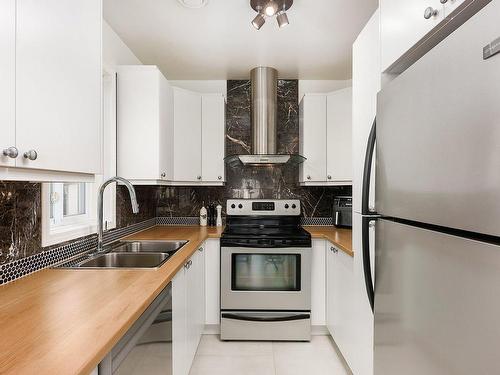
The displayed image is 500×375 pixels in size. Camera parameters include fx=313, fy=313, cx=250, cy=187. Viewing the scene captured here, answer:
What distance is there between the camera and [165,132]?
2.61m

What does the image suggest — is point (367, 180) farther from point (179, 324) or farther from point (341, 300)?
point (341, 300)

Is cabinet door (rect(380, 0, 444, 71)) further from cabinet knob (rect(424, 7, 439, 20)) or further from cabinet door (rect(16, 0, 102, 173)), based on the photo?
cabinet door (rect(16, 0, 102, 173))

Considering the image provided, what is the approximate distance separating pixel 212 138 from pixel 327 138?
1.10m

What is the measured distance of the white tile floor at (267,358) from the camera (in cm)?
218

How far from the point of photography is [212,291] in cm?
263

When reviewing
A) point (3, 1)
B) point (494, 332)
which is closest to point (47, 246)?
point (3, 1)

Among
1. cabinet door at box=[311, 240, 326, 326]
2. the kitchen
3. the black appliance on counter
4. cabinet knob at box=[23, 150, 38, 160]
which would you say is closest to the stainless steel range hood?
the kitchen

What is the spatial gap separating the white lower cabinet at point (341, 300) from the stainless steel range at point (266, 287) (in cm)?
17

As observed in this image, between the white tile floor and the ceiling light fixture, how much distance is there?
2.30 m

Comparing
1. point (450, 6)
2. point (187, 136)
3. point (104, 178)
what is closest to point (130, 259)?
point (104, 178)

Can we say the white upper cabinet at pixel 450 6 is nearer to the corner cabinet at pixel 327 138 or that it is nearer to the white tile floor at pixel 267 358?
the corner cabinet at pixel 327 138

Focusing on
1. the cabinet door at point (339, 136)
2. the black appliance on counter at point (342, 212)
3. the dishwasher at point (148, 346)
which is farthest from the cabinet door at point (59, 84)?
the black appliance on counter at point (342, 212)

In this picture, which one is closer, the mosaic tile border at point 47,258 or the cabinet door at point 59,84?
the cabinet door at point 59,84

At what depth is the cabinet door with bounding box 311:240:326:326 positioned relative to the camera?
8.62ft
